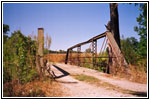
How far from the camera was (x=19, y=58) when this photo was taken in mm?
4699

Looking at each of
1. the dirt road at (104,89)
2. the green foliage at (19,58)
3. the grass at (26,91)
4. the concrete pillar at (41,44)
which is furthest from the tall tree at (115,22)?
the grass at (26,91)

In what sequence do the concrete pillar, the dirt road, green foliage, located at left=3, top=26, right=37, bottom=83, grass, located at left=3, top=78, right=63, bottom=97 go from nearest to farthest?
grass, located at left=3, top=78, right=63, bottom=97 → the dirt road → green foliage, located at left=3, top=26, right=37, bottom=83 → the concrete pillar

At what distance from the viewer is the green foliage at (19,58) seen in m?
4.31

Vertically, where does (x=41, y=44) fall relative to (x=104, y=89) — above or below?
above

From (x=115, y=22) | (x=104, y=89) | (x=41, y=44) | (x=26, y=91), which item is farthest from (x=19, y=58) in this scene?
(x=115, y=22)

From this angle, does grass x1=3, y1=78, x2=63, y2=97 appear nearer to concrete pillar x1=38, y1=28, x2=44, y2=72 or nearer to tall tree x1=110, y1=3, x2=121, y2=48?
concrete pillar x1=38, y1=28, x2=44, y2=72

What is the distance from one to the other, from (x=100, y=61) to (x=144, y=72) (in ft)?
12.8

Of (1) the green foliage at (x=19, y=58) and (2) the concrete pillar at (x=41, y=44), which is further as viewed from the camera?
(2) the concrete pillar at (x=41, y=44)

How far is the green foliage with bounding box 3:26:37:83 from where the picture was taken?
4307 mm

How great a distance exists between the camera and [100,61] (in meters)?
9.98

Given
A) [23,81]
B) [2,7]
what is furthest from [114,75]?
[2,7]

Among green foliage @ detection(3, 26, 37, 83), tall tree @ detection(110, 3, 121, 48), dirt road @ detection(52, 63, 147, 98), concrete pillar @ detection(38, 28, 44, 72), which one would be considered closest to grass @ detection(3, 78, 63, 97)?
green foliage @ detection(3, 26, 37, 83)

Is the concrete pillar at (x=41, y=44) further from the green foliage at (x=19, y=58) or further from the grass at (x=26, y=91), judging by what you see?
the grass at (x=26, y=91)

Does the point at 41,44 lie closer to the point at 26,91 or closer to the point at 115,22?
the point at 26,91
